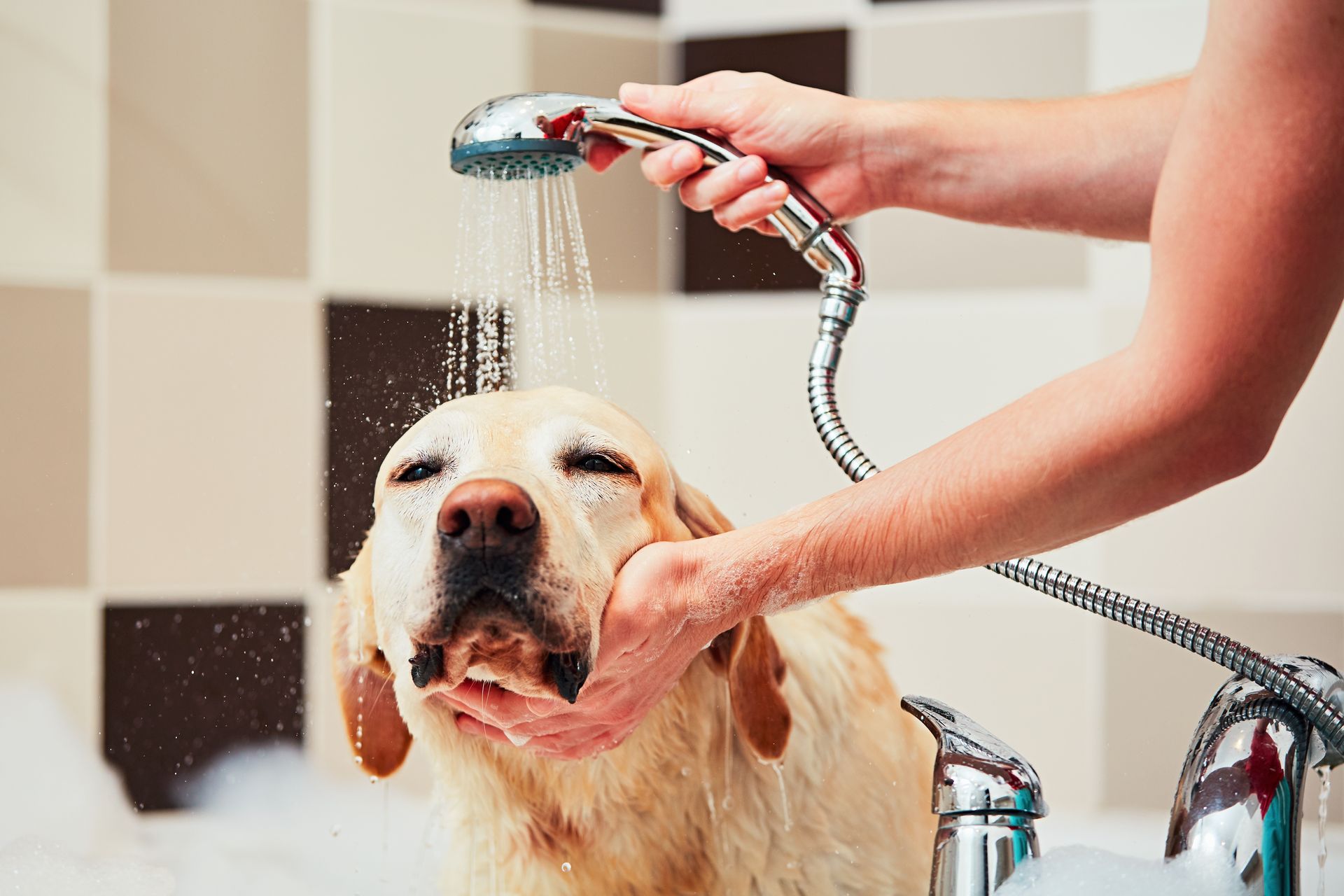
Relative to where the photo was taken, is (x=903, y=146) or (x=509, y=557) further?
(x=903, y=146)

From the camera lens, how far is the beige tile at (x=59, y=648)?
77.9 inches

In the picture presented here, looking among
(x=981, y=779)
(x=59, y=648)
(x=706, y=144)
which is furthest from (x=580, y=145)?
(x=59, y=648)

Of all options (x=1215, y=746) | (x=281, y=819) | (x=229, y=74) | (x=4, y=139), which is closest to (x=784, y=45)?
(x=229, y=74)

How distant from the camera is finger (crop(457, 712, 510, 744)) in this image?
1.30 meters

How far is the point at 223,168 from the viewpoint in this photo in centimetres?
202

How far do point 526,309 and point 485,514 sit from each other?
3.95ft

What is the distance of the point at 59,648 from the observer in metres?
2.00

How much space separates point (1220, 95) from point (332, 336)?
1721 millimetres

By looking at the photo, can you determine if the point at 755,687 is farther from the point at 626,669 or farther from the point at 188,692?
the point at 188,692

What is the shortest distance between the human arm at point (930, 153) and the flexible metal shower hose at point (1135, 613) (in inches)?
11.8

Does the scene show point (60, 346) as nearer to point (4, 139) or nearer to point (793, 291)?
point (4, 139)

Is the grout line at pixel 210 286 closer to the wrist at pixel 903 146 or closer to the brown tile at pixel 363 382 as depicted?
the brown tile at pixel 363 382

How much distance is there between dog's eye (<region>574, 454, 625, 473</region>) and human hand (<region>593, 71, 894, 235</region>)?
0.36 meters

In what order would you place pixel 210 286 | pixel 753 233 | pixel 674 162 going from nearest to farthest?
pixel 674 162 < pixel 210 286 < pixel 753 233
